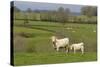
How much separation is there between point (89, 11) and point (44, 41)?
525 mm

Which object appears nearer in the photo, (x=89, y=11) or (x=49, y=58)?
(x=49, y=58)

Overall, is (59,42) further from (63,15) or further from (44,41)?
(63,15)

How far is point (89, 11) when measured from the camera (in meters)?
1.93

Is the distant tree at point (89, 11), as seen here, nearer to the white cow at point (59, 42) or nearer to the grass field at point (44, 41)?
the grass field at point (44, 41)

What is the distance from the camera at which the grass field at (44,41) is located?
169cm

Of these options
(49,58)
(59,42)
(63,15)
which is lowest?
(49,58)

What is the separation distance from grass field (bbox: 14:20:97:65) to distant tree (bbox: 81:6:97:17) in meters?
0.11

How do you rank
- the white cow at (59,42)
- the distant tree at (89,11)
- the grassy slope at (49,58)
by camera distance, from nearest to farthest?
the grassy slope at (49,58) < the white cow at (59,42) < the distant tree at (89,11)

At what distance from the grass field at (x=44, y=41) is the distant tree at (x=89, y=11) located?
11cm

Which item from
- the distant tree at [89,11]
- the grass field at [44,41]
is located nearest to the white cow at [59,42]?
the grass field at [44,41]

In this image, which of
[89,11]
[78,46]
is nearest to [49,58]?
[78,46]

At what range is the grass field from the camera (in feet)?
5.55
